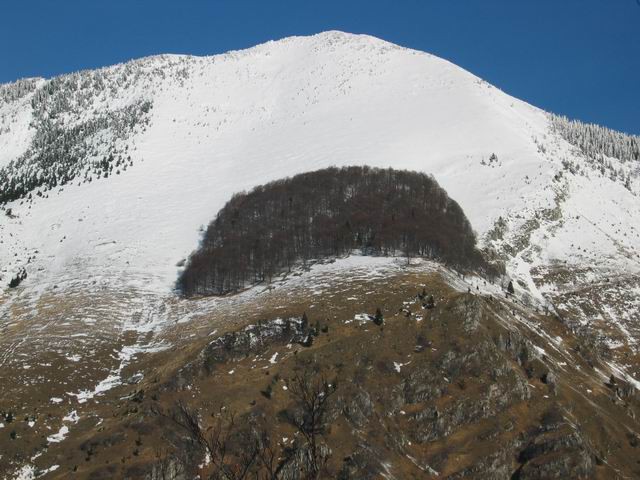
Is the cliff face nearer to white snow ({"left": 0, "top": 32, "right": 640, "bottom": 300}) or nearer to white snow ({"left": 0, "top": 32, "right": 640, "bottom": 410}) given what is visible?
white snow ({"left": 0, "top": 32, "right": 640, "bottom": 410})

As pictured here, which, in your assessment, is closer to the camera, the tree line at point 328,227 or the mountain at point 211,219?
the mountain at point 211,219

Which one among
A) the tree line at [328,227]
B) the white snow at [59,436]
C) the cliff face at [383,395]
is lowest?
the white snow at [59,436]

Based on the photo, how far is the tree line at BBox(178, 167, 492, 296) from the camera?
129 meters

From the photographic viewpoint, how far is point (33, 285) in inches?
5290

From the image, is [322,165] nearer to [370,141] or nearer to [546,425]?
[370,141]

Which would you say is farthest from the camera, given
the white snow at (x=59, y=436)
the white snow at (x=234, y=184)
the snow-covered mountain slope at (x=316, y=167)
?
the white snow at (x=234, y=184)

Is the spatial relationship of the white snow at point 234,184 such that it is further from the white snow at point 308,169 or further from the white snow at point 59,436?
the white snow at point 59,436

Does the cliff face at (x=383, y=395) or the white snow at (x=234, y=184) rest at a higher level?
the white snow at (x=234, y=184)

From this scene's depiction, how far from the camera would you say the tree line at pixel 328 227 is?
128875 millimetres

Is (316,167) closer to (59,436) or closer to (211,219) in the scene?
(211,219)

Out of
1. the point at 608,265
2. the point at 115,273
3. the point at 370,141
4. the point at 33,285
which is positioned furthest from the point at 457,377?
the point at 370,141

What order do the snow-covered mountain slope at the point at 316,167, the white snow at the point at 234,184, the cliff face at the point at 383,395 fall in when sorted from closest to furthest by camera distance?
the cliff face at the point at 383,395, the snow-covered mountain slope at the point at 316,167, the white snow at the point at 234,184

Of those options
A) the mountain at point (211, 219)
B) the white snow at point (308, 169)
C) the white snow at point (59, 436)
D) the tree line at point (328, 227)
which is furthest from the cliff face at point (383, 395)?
the tree line at point (328, 227)

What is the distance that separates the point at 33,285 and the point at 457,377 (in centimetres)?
8335
